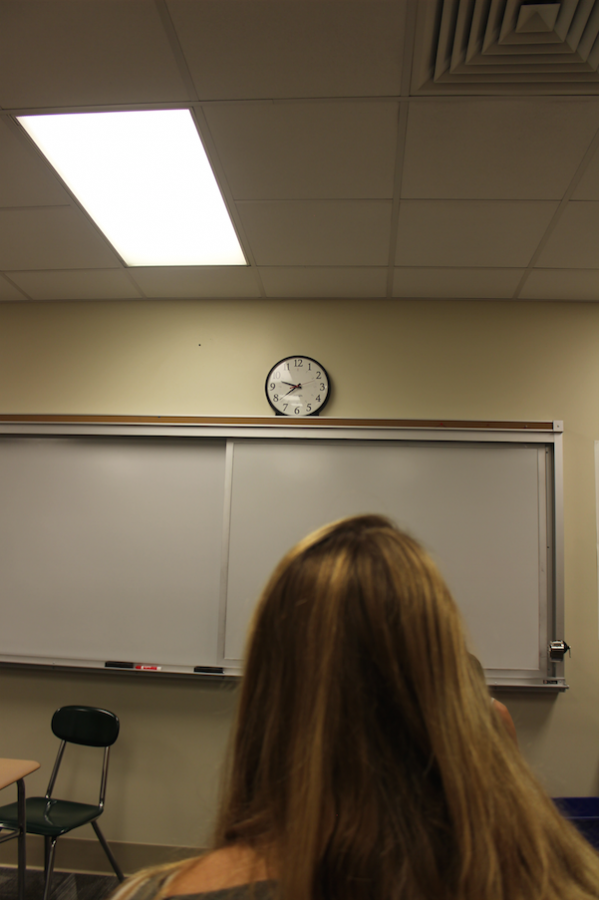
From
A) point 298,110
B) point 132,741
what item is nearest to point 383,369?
point 298,110

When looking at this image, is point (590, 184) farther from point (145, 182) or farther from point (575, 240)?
point (145, 182)

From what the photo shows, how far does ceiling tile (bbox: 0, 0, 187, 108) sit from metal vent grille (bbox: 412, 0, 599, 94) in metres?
0.73

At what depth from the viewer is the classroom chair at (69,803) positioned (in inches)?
86.3

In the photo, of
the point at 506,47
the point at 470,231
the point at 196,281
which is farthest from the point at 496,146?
the point at 196,281

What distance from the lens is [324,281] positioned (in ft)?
8.95

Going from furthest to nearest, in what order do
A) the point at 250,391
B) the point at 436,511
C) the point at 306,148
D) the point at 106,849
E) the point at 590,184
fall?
the point at 250,391 < the point at 436,511 < the point at 106,849 < the point at 590,184 < the point at 306,148

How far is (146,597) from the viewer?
2734mm

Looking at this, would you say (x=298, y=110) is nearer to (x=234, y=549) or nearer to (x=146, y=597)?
(x=234, y=549)

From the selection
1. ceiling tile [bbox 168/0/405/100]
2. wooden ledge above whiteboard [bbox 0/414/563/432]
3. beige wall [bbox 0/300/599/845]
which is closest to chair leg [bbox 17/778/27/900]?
beige wall [bbox 0/300/599/845]

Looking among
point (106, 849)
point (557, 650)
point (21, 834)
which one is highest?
point (557, 650)

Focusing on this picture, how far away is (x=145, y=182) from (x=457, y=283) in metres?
1.53

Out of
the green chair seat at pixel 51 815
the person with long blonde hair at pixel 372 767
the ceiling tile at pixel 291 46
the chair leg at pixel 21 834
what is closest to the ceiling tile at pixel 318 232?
the ceiling tile at pixel 291 46

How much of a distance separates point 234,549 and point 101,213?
1.63 meters

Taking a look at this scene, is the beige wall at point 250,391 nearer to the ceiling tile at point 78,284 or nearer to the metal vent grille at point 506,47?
the ceiling tile at point 78,284
